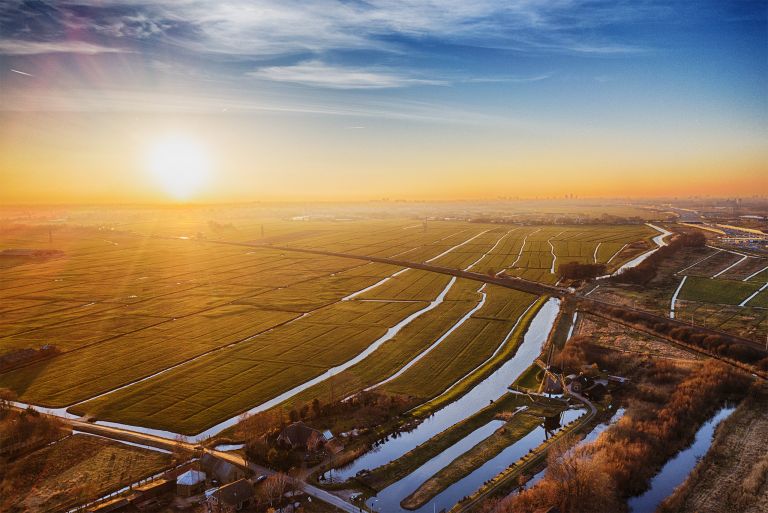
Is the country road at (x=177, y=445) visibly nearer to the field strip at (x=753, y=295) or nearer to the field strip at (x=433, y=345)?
the field strip at (x=433, y=345)

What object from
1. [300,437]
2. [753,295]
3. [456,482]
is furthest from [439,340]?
[753,295]

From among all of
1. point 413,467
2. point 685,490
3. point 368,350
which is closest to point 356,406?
point 413,467

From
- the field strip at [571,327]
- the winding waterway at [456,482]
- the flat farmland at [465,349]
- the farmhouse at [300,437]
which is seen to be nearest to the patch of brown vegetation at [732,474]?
the winding waterway at [456,482]

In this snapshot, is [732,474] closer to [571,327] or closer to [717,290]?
[571,327]

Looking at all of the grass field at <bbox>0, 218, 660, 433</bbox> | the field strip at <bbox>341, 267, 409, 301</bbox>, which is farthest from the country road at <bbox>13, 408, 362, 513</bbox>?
the field strip at <bbox>341, 267, 409, 301</bbox>

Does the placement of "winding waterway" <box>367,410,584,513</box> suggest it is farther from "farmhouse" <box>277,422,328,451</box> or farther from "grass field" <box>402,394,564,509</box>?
"farmhouse" <box>277,422,328,451</box>
